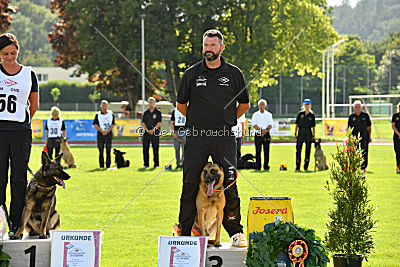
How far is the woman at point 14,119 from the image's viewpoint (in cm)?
564

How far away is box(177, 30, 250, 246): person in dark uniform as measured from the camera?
551cm

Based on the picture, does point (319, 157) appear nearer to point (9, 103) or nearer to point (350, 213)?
point (350, 213)

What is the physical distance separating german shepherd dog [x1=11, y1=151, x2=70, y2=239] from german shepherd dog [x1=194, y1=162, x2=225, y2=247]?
4.40 ft

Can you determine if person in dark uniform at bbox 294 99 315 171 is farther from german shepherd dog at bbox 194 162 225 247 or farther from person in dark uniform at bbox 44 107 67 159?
german shepherd dog at bbox 194 162 225 247

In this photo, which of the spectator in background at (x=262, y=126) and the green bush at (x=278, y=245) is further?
the spectator in background at (x=262, y=126)

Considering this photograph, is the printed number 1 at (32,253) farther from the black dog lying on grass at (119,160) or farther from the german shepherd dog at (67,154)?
the black dog lying on grass at (119,160)

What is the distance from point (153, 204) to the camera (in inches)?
413

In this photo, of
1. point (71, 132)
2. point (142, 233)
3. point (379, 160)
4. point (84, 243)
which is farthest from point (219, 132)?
point (71, 132)

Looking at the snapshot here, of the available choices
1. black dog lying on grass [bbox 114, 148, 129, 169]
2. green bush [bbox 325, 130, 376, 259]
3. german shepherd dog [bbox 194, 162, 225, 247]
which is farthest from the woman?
black dog lying on grass [bbox 114, 148, 129, 169]

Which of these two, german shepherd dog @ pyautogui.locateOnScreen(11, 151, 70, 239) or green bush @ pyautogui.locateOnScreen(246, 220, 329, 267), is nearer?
green bush @ pyautogui.locateOnScreen(246, 220, 329, 267)

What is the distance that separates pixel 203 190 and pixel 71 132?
27.1 meters

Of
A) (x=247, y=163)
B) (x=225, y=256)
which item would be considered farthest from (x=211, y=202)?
(x=247, y=163)

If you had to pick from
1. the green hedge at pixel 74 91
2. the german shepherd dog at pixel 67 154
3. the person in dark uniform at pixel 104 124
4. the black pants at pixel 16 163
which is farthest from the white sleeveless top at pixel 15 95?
the green hedge at pixel 74 91

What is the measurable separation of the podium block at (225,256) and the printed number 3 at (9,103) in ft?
7.63
